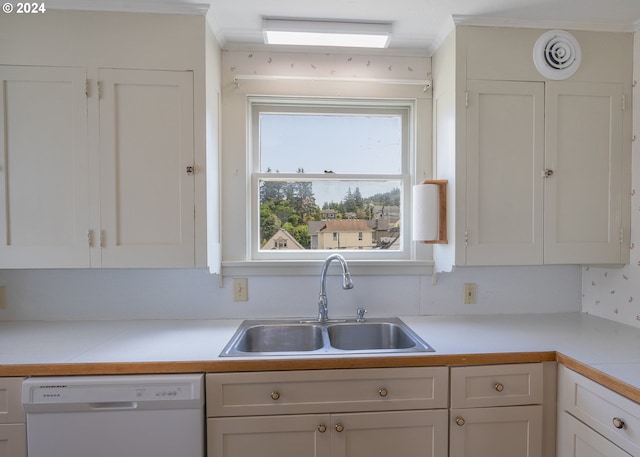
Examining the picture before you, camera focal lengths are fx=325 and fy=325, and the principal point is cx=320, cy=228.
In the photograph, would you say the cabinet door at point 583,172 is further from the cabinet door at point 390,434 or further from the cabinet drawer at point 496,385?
the cabinet door at point 390,434

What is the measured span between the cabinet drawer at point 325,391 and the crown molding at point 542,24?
5.17 feet

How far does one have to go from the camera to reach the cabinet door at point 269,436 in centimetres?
120

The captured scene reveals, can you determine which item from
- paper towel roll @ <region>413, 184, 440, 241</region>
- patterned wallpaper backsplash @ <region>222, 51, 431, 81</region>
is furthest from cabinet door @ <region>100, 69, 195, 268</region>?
paper towel roll @ <region>413, 184, 440, 241</region>

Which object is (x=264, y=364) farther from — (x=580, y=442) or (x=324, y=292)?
(x=580, y=442)

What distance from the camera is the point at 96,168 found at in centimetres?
145

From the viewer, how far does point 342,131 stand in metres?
1.94

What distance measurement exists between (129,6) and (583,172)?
7.39ft

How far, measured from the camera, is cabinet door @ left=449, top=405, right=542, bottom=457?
1266mm

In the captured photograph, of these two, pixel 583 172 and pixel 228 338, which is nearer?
pixel 228 338

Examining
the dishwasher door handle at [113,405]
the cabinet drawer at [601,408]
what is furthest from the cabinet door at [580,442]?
the dishwasher door handle at [113,405]

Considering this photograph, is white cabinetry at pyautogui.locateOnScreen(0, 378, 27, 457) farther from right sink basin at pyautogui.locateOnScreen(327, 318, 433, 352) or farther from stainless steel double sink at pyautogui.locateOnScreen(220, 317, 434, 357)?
right sink basin at pyautogui.locateOnScreen(327, 318, 433, 352)

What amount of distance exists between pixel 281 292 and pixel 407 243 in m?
0.79

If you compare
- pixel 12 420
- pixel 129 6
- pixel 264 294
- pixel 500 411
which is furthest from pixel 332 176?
pixel 12 420

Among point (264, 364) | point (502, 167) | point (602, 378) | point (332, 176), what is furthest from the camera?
point (332, 176)
